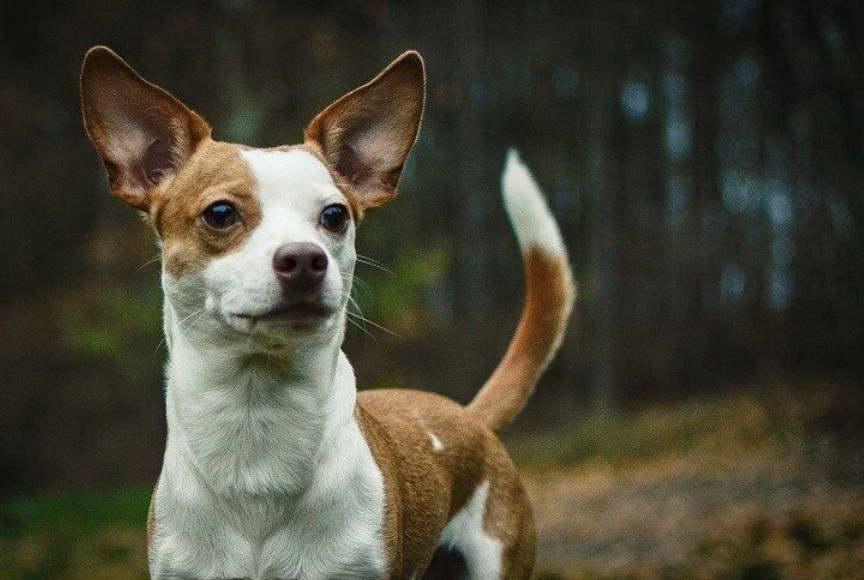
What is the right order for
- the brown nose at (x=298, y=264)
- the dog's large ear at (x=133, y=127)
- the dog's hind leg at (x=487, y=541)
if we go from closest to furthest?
the brown nose at (x=298, y=264)
the dog's large ear at (x=133, y=127)
the dog's hind leg at (x=487, y=541)

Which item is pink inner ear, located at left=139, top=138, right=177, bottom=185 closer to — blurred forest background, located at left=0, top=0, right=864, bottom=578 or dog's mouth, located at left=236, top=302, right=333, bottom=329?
dog's mouth, located at left=236, top=302, right=333, bottom=329

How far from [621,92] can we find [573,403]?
4.98 m

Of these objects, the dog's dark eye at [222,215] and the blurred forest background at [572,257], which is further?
the blurred forest background at [572,257]

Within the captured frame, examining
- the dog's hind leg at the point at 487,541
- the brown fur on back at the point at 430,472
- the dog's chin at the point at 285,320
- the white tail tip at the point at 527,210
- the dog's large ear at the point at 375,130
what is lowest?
the dog's hind leg at the point at 487,541

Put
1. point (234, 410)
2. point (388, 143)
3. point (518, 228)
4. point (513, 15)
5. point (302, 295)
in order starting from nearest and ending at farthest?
point (302, 295) < point (234, 410) < point (388, 143) < point (518, 228) < point (513, 15)

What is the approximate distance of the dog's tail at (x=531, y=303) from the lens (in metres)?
4.53

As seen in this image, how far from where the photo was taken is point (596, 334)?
1750cm

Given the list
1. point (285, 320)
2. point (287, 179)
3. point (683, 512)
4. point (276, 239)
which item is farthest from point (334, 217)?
point (683, 512)

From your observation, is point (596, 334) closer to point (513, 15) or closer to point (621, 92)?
point (621, 92)

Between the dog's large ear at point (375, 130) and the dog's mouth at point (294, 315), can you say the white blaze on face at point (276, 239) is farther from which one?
the dog's large ear at point (375, 130)

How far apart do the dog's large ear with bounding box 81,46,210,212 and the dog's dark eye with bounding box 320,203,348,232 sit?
61 cm

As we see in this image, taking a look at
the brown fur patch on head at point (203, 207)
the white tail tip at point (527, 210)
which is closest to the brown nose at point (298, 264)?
the brown fur patch on head at point (203, 207)

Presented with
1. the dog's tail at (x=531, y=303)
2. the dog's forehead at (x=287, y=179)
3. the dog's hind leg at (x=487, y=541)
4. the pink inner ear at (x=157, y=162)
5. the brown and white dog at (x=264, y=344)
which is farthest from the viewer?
the dog's tail at (x=531, y=303)

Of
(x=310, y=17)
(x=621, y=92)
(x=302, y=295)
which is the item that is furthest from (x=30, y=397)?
(x=302, y=295)
